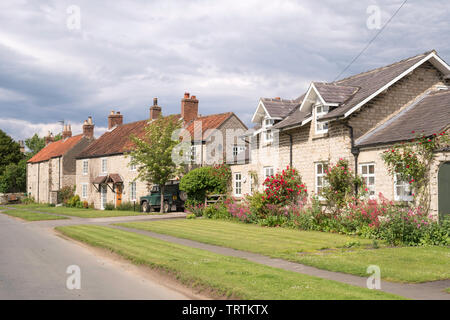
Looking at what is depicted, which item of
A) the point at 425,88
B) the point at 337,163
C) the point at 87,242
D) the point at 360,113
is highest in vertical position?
the point at 425,88

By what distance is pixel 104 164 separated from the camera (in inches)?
1684

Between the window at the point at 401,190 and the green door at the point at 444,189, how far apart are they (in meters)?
1.17

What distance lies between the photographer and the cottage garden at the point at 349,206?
13.7m

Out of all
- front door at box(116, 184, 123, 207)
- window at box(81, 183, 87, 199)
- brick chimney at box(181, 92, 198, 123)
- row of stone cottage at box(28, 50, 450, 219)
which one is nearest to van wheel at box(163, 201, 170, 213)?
Answer: row of stone cottage at box(28, 50, 450, 219)

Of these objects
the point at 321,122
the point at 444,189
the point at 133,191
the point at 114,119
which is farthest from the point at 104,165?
the point at 444,189

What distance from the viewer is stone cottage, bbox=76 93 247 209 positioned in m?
34.8

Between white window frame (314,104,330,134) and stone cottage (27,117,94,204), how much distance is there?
118 feet

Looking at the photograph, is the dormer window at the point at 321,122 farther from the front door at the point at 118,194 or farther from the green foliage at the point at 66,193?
the green foliage at the point at 66,193

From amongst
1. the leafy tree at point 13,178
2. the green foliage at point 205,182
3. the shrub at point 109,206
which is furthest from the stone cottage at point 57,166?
the green foliage at point 205,182

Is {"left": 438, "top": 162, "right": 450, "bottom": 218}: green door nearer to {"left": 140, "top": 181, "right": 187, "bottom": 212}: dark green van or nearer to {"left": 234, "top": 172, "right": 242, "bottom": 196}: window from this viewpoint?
{"left": 234, "top": 172, "right": 242, "bottom": 196}: window

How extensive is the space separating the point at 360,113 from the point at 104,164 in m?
29.3
